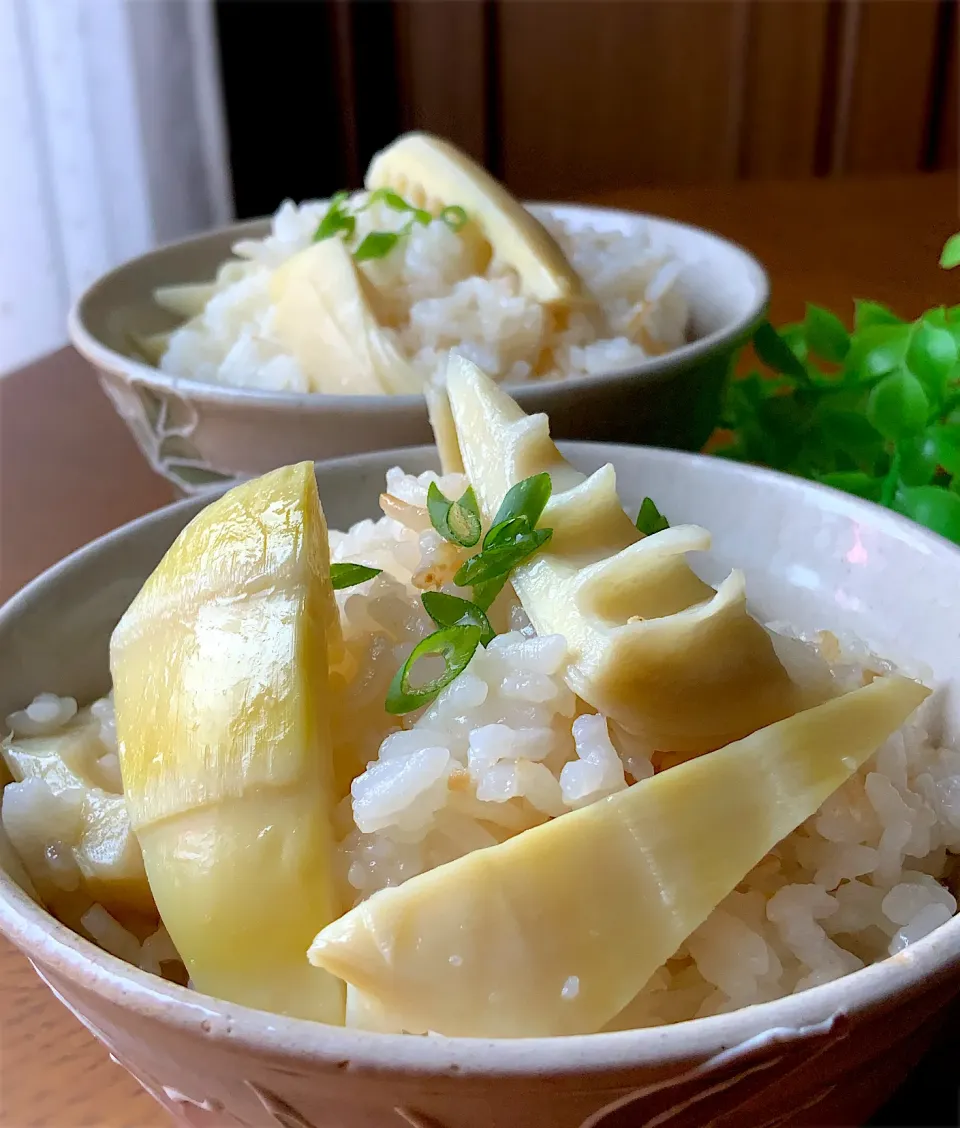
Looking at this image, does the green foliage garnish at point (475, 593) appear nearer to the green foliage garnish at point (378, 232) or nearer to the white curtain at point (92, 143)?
the green foliage garnish at point (378, 232)

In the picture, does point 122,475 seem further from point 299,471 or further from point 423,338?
point 299,471

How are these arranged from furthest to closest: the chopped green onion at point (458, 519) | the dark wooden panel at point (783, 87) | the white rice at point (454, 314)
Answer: the dark wooden panel at point (783, 87) < the white rice at point (454, 314) < the chopped green onion at point (458, 519)

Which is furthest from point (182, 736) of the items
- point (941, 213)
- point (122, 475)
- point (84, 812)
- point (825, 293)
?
point (941, 213)

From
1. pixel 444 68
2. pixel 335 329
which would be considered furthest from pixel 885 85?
pixel 335 329

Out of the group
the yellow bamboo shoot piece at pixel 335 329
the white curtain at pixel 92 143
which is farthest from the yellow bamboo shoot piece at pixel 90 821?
the white curtain at pixel 92 143

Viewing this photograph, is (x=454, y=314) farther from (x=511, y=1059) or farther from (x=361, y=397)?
(x=511, y=1059)

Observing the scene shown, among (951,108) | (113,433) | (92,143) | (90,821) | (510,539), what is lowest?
(951,108)

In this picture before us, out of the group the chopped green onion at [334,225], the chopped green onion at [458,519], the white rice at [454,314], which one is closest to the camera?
the chopped green onion at [458,519]

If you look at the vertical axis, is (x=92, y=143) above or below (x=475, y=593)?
below
